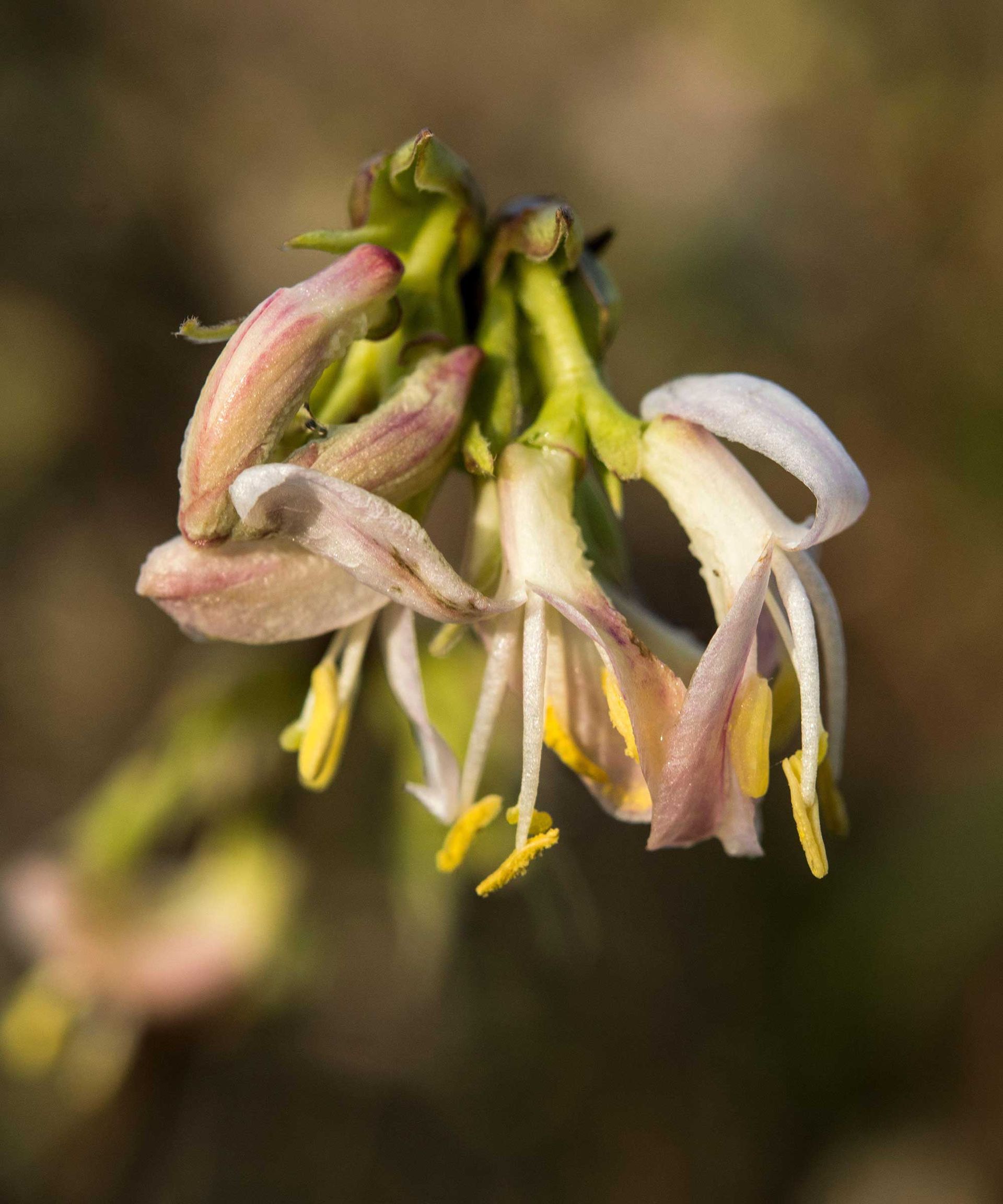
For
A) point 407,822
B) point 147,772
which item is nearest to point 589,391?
point 407,822

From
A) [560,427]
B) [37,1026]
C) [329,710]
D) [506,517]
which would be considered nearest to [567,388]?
[560,427]

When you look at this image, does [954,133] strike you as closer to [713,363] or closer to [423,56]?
[713,363]

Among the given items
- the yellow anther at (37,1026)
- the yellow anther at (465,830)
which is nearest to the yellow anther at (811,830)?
the yellow anther at (465,830)

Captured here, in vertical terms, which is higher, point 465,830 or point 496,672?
point 496,672

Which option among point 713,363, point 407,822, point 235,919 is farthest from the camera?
point 713,363

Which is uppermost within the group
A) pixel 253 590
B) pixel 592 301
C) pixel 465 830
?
pixel 592 301

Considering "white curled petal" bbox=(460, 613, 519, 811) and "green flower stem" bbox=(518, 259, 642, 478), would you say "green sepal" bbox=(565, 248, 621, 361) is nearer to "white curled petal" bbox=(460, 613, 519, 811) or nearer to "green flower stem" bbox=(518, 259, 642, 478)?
"green flower stem" bbox=(518, 259, 642, 478)

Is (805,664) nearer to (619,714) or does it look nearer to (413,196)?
(619,714)

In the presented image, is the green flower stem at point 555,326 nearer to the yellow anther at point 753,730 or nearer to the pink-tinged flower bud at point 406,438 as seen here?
the pink-tinged flower bud at point 406,438
